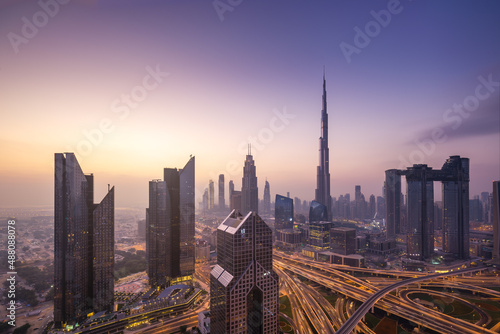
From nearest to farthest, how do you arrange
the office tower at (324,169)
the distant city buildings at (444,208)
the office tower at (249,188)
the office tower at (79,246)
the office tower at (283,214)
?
the office tower at (79,246) < the distant city buildings at (444,208) < the office tower at (283,214) < the office tower at (249,188) < the office tower at (324,169)

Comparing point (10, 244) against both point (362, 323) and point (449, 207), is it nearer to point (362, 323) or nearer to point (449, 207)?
point (362, 323)

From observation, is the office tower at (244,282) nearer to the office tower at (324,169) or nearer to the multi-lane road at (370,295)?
the multi-lane road at (370,295)

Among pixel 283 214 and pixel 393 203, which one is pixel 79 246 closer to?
pixel 283 214

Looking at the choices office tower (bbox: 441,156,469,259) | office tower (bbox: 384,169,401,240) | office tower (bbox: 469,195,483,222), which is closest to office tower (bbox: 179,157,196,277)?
office tower (bbox: 441,156,469,259)

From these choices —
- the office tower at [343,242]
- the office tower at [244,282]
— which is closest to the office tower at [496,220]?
the office tower at [343,242]

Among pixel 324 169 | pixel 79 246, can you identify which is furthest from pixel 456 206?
pixel 79 246

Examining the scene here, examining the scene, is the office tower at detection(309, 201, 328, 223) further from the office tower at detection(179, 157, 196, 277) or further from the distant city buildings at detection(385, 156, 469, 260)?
the office tower at detection(179, 157, 196, 277)
